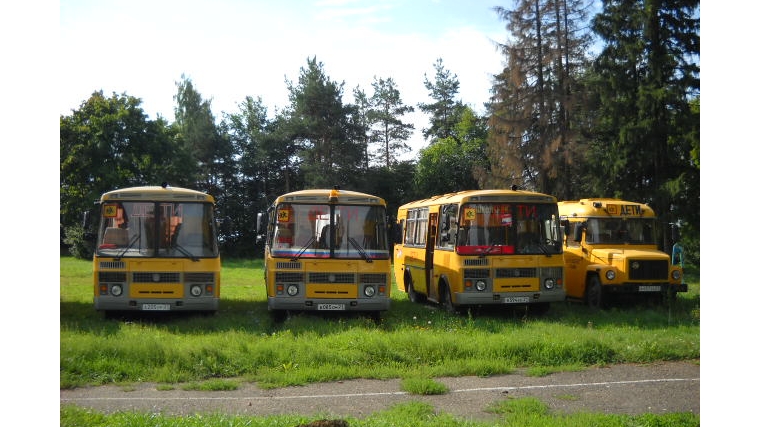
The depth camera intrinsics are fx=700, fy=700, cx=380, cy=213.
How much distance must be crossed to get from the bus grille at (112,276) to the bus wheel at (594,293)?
10.5m

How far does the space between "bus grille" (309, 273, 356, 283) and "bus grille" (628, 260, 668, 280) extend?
6662 mm

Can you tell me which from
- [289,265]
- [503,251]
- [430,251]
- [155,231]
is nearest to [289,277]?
[289,265]

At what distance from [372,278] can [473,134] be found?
121 feet

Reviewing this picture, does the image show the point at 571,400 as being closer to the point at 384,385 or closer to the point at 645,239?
the point at 384,385

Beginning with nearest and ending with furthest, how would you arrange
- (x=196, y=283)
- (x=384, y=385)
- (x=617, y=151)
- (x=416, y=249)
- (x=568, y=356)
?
(x=384, y=385), (x=568, y=356), (x=196, y=283), (x=416, y=249), (x=617, y=151)

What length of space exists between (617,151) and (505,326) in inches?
629

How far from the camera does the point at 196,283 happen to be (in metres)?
13.7

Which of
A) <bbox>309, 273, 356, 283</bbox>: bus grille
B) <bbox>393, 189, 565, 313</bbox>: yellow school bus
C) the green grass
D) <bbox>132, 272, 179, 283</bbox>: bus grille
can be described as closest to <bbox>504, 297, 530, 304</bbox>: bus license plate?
<bbox>393, 189, 565, 313</bbox>: yellow school bus

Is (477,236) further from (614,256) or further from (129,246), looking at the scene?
(129,246)

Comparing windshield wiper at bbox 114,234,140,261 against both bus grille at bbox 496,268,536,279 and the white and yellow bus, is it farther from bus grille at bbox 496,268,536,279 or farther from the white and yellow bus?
bus grille at bbox 496,268,536,279

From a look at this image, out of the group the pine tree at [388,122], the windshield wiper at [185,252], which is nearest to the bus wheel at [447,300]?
the windshield wiper at [185,252]

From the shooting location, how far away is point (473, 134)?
4944cm

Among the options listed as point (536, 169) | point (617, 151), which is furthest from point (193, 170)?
point (617, 151)

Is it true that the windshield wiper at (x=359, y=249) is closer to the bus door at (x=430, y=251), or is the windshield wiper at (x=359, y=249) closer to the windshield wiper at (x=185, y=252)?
the windshield wiper at (x=185, y=252)
